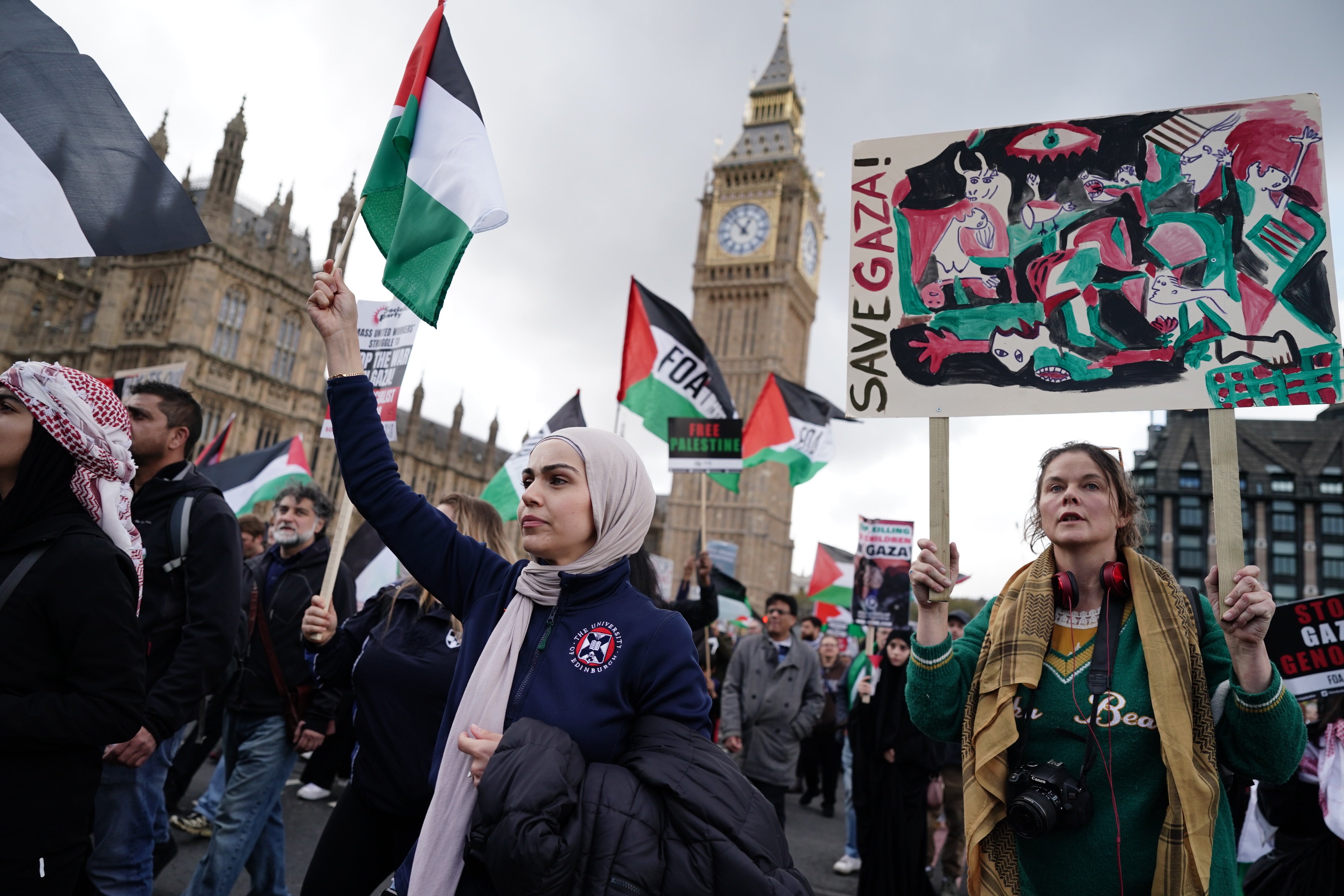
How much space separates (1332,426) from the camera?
182 feet

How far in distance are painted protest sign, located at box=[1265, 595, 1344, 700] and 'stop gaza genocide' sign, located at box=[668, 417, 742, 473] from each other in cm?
411

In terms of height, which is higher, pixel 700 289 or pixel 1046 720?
pixel 700 289

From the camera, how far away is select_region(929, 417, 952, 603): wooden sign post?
7.50ft

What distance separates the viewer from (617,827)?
1.52 metres

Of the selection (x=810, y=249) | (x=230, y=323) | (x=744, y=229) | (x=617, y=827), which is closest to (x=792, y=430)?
(x=617, y=827)

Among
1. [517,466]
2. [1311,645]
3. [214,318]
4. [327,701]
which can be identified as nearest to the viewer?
[327,701]

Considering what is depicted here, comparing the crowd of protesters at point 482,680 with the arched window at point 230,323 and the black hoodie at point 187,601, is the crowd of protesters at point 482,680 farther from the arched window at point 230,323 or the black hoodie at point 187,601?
the arched window at point 230,323

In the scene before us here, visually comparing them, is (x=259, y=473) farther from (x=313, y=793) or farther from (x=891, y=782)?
(x=891, y=782)

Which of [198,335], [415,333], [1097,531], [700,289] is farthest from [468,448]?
[1097,531]

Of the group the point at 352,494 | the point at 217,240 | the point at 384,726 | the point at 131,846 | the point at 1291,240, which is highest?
the point at 217,240

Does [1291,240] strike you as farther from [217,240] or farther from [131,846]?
[217,240]

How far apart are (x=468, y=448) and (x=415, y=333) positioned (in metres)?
50.4

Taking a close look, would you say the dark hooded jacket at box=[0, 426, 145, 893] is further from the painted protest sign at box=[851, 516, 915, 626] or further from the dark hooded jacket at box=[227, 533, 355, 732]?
the painted protest sign at box=[851, 516, 915, 626]

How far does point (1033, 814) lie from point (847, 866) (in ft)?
16.5
